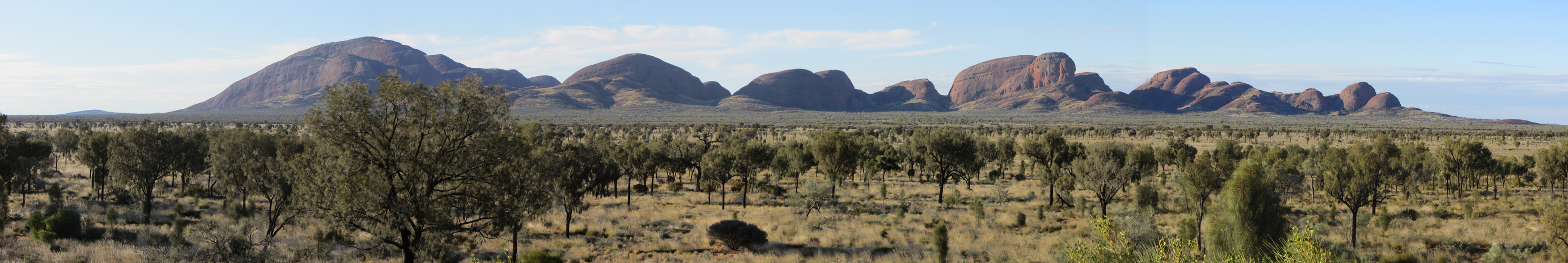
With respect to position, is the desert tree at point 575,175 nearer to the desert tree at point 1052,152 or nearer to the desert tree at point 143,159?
the desert tree at point 143,159

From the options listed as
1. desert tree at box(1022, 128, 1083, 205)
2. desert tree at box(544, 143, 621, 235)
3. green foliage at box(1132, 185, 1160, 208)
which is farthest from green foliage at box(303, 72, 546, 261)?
desert tree at box(1022, 128, 1083, 205)

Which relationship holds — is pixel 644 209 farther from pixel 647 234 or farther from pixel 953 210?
pixel 953 210

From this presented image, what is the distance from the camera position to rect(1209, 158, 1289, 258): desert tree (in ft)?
59.3

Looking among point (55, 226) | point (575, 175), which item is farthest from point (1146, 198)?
point (55, 226)

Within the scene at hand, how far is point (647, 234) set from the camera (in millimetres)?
26906

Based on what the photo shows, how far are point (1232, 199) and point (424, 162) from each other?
808 inches

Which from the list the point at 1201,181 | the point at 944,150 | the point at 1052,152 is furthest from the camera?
the point at 944,150

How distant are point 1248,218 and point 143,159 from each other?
40.7m

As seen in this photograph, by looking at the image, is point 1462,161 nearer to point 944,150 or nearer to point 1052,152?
point 1052,152

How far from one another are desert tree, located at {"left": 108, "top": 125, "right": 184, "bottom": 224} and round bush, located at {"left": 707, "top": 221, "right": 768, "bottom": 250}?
904 inches

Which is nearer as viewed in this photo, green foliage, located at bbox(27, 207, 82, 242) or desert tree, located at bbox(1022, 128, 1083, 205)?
green foliage, located at bbox(27, 207, 82, 242)

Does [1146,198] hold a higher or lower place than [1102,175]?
lower

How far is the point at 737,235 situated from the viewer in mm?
24047

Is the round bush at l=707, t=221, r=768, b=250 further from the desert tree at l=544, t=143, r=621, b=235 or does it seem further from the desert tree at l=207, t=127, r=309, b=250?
the desert tree at l=207, t=127, r=309, b=250
